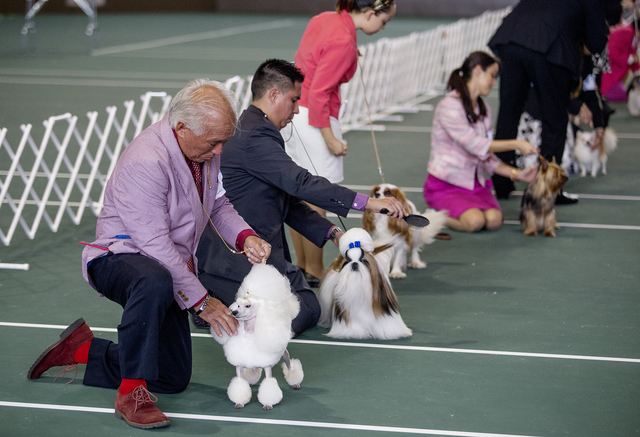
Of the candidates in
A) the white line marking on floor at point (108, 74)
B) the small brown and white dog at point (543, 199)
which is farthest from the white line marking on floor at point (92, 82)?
the small brown and white dog at point (543, 199)

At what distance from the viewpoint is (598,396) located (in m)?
2.87

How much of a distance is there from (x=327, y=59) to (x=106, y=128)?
2411mm

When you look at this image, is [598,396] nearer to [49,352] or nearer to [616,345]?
[616,345]

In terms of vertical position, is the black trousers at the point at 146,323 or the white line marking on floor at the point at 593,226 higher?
the black trousers at the point at 146,323

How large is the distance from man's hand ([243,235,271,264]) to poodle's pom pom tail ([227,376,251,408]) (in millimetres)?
433

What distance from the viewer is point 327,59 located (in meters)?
3.93

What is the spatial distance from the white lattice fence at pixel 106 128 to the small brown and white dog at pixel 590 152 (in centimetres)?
212

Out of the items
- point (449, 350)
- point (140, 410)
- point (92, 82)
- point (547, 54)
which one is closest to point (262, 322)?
point (140, 410)

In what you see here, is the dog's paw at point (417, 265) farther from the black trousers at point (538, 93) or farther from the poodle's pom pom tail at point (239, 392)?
the poodle's pom pom tail at point (239, 392)

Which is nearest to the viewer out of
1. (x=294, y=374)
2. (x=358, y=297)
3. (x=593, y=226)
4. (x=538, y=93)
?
(x=294, y=374)

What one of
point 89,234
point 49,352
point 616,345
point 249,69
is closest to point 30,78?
point 249,69

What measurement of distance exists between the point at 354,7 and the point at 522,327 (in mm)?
1855

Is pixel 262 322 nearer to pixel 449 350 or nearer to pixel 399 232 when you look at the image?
pixel 449 350

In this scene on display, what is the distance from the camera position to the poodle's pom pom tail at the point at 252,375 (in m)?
2.87
